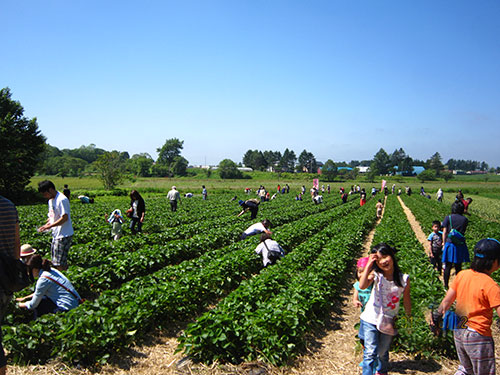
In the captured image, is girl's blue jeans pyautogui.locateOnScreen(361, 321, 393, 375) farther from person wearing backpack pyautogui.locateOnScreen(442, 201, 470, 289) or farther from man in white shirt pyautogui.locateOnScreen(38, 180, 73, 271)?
man in white shirt pyautogui.locateOnScreen(38, 180, 73, 271)

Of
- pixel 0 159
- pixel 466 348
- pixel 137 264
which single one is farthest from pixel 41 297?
pixel 0 159

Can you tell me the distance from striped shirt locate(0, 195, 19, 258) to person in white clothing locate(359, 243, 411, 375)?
14.6 ft

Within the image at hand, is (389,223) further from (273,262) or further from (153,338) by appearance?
(153,338)

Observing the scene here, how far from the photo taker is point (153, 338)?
17.4ft

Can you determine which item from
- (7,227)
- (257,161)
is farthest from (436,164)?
(7,227)

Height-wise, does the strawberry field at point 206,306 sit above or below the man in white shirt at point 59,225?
below

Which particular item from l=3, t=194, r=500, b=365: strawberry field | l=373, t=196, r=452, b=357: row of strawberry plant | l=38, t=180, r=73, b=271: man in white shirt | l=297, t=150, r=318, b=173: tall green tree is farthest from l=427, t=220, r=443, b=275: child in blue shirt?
l=297, t=150, r=318, b=173: tall green tree

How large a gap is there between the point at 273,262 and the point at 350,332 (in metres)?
3.07

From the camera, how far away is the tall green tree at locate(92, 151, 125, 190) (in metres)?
48.9

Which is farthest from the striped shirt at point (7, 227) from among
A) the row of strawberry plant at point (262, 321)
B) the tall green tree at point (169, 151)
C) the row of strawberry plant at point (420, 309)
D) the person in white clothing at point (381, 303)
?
the tall green tree at point (169, 151)

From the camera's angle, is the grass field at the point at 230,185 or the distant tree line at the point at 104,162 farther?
the grass field at the point at 230,185

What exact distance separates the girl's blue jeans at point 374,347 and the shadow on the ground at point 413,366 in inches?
36.4

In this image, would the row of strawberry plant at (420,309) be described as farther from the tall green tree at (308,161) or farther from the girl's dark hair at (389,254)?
the tall green tree at (308,161)

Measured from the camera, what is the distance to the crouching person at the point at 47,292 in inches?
200
